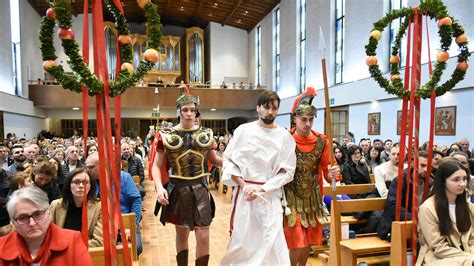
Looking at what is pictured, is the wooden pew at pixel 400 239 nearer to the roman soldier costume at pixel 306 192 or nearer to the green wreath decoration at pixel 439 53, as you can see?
the roman soldier costume at pixel 306 192

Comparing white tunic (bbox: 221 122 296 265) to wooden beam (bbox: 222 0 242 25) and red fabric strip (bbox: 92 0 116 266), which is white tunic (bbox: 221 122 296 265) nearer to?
red fabric strip (bbox: 92 0 116 266)

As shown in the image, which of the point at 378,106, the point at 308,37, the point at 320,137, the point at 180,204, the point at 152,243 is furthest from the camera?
the point at 308,37

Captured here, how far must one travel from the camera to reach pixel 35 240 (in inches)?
69.2

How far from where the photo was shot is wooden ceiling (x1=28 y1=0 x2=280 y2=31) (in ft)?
61.7

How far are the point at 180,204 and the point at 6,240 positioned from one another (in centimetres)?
121

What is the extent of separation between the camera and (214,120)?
2123 centimetres

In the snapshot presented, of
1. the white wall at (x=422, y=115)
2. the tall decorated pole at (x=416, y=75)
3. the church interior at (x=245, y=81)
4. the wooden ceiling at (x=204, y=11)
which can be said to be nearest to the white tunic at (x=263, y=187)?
the church interior at (x=245, y=81)

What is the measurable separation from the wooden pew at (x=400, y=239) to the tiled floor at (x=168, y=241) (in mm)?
1351

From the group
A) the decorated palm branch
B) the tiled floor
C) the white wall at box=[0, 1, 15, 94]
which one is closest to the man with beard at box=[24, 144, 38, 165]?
the tiled floor

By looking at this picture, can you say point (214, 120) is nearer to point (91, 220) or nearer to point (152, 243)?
point (152, 243)

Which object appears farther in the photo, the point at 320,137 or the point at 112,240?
the point at 320,137

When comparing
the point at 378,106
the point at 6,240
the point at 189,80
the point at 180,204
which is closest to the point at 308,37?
the point at 378,106

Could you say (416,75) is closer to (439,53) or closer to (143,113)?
(439,53)

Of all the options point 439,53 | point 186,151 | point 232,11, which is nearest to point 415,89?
point 439,53
